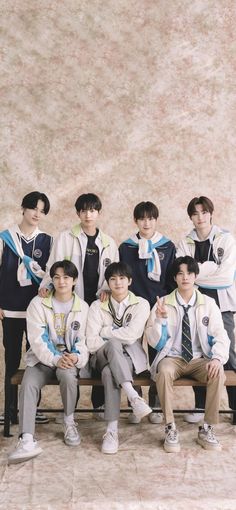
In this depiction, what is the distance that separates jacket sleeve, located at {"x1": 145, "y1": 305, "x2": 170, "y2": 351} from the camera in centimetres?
361

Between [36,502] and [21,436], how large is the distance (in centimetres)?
56

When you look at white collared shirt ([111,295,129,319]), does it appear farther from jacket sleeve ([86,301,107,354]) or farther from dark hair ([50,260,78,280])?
dark hair ([50,260,78,280])

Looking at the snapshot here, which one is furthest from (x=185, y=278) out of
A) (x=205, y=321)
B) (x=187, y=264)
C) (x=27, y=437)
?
(x=27, y=437)

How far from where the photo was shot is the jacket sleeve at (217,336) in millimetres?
3539

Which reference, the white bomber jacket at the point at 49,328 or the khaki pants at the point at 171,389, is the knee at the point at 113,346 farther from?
the khaki pants at the point at 171,389

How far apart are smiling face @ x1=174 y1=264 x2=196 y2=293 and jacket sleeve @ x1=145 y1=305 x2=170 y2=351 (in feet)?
0.67

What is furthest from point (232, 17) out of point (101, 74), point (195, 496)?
point (195, 496)

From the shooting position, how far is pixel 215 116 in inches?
199

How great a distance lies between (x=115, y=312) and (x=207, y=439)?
2.81ft

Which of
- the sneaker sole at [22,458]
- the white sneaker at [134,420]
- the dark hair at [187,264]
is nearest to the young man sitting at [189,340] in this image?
the dark hair at [187,264]

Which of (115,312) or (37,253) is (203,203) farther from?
(37,253)

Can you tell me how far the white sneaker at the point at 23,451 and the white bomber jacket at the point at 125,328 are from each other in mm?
611

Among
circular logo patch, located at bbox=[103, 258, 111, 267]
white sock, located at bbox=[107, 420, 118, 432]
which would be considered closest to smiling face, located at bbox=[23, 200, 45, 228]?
circular logo patch, located at bbox=[103, 258, 111, 267]

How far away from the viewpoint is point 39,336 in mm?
3557
